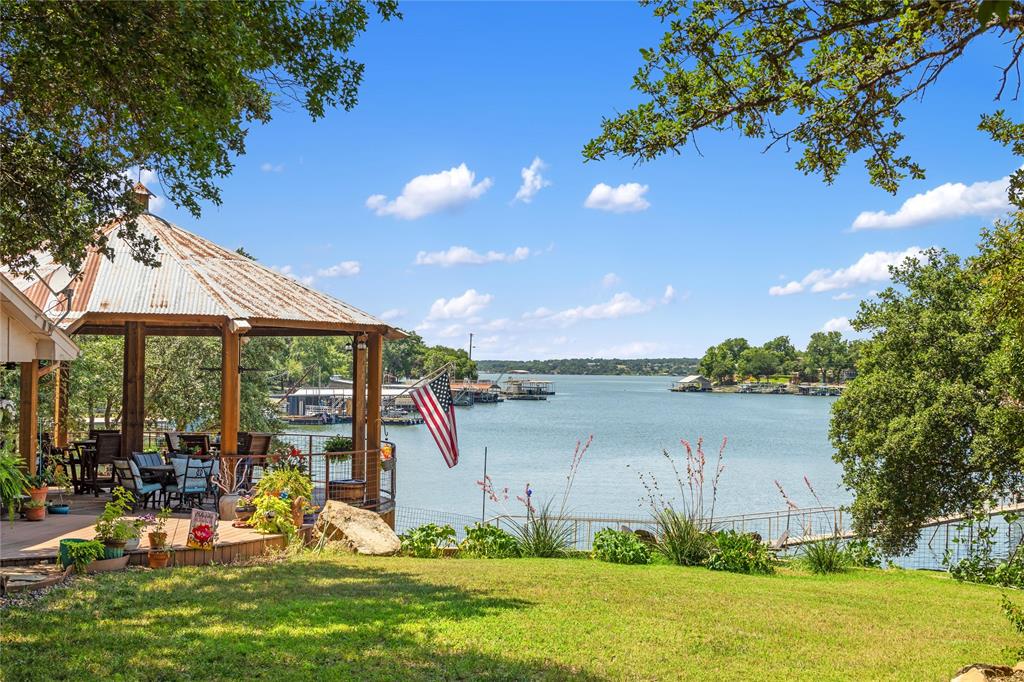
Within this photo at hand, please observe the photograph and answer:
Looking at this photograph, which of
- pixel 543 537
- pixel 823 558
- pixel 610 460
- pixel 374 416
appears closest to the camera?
pixel 543 537

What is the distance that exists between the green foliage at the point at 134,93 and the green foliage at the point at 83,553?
2773 millimetres

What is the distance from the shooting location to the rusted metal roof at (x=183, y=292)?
11.9 meters

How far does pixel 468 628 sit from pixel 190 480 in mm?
6723

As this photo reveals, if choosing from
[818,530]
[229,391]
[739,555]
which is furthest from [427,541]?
[818,530]

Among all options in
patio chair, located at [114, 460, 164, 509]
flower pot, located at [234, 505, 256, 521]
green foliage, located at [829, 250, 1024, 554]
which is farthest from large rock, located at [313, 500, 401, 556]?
green foliage, located at [829, 250, 1024, 554]

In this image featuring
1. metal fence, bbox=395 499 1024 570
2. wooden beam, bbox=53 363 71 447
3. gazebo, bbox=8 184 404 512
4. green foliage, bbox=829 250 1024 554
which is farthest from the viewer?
green foliage, bbox=829 250 1024 554

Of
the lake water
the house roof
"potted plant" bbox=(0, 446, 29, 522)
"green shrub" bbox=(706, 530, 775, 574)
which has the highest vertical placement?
the house roof

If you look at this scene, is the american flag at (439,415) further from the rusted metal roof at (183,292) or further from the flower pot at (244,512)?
the flower pot at (244,512)

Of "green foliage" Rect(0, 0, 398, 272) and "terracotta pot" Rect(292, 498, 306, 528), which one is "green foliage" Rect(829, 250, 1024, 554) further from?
"green foliage" Rect(0, 0, 398, 272)

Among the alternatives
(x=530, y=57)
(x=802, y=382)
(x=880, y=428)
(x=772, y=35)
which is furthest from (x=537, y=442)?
(x=802, y=382)

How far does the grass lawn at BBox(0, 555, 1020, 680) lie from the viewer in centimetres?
552

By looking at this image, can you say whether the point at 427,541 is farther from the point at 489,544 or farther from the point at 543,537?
the point at 543,537

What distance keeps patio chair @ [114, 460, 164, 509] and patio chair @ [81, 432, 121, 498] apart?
51.7 inches

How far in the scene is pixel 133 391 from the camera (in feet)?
47.2
